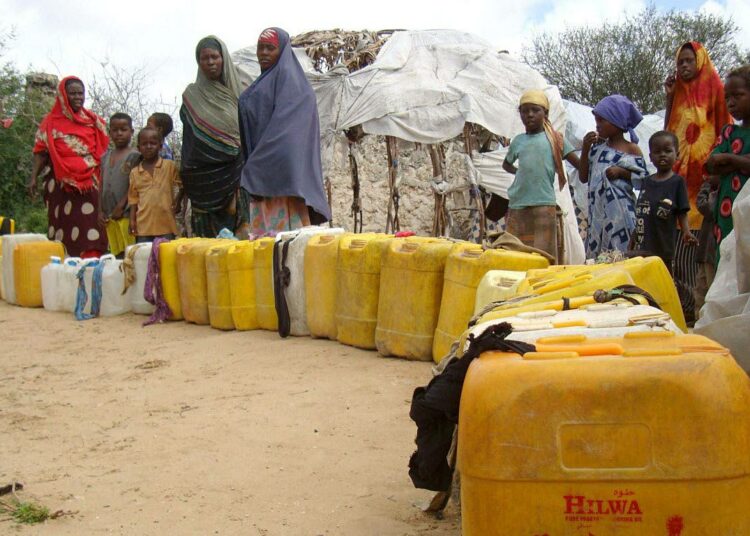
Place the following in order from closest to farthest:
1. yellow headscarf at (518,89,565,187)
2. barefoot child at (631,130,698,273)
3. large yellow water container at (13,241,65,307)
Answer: barefoot child at (631,130,698,273), yellow headscarf at (518,89,565,187), large yellow water container at (13,241,65,307)

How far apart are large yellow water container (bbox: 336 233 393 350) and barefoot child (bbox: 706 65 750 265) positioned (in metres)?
1.74

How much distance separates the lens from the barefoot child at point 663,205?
17.2ft

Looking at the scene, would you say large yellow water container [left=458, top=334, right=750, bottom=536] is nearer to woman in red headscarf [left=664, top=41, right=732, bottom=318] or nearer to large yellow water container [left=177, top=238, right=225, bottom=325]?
woman in red headscarf [left=664, top=41, right=732, bottom=318]

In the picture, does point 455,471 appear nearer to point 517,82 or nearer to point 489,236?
point 489,236

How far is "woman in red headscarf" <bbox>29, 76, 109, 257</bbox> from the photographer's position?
8922 mm

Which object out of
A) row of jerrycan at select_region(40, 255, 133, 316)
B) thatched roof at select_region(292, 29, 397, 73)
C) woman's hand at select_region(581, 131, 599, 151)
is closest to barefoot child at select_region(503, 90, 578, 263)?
woman's hand at select_region(581, 131, 599, 151)

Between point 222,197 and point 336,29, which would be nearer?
point 222,197

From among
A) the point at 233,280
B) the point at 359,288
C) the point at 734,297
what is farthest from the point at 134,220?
the point at 734,297

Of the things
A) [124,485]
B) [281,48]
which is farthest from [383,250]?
[281,48]

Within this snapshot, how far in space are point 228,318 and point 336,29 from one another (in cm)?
749

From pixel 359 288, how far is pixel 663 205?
1886 mm

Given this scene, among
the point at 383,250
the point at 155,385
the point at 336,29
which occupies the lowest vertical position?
the point at 155,385

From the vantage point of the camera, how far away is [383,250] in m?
4.88

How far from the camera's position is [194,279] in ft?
21.1
